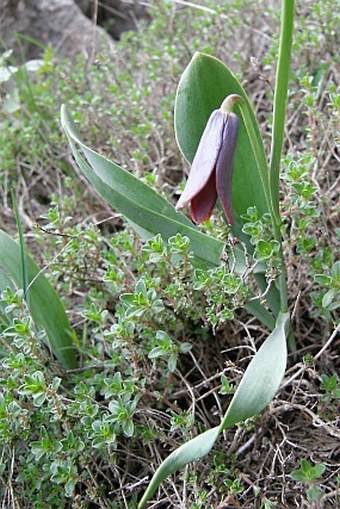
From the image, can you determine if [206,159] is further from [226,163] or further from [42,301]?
[42,301]

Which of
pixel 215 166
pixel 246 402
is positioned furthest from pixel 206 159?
pixel 246 402

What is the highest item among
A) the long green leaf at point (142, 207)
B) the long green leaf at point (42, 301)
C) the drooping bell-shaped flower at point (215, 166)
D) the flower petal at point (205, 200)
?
the drooping bell-shaped flower at point (215, 166)

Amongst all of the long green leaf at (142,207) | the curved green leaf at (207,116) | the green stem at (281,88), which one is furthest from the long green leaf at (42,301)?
the green stem at (281,88)

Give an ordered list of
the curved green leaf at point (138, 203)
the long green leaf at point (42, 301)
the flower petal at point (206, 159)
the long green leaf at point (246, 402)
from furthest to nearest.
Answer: the long green leaf at point (42, 301) < the curved green leaf at point (138, 203) < the flower petal at point (206, 159) < the long green leaf at point (246, 402)

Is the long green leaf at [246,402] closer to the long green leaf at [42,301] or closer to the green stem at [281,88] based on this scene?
the green stem at [281,88]

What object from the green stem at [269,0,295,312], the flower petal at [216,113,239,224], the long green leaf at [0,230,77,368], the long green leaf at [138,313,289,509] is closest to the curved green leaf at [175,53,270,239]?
the green stem at [269,0,295,312]

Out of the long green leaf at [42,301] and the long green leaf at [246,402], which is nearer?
the long green leaf at [246,402]
